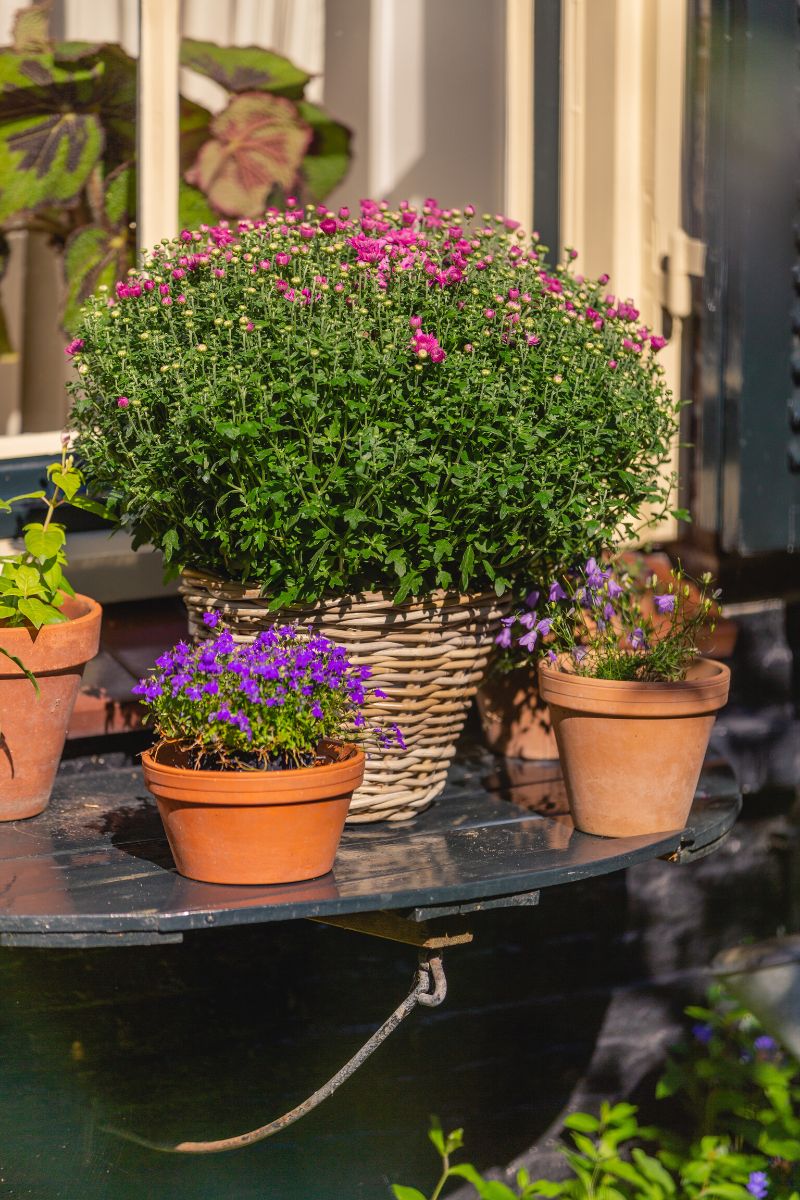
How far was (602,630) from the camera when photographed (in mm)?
2283

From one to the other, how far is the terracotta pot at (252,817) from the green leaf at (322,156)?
207cm

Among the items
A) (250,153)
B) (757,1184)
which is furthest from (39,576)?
(757,1184)

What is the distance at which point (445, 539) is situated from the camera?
1954mm

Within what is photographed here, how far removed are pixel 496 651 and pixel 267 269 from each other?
82 cm

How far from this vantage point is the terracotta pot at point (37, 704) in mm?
2041

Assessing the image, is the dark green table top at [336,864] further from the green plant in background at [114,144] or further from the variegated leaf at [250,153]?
the variegated leaf at [250,153]

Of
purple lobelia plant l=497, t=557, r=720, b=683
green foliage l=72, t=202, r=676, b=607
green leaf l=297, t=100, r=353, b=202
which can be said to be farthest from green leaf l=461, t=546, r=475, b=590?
green leaf l=297, t=100, r=353, b=202

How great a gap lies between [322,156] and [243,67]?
0.29 metres

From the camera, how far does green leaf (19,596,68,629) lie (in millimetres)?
2045

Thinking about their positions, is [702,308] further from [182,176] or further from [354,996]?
[354,996]

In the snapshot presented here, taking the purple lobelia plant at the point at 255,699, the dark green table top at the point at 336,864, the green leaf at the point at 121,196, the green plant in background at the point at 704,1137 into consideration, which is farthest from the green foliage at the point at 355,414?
the green plant in background at the point at 704,1137

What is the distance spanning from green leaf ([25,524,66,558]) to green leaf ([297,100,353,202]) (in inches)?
67.4

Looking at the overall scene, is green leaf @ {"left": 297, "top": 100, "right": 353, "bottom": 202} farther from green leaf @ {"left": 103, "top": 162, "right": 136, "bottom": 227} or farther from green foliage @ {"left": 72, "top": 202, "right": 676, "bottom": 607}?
green foliage @ {"left": 72, "top": 202, "right": 676, "bottom": 607}

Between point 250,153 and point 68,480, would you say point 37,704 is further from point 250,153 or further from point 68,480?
point 250,153
